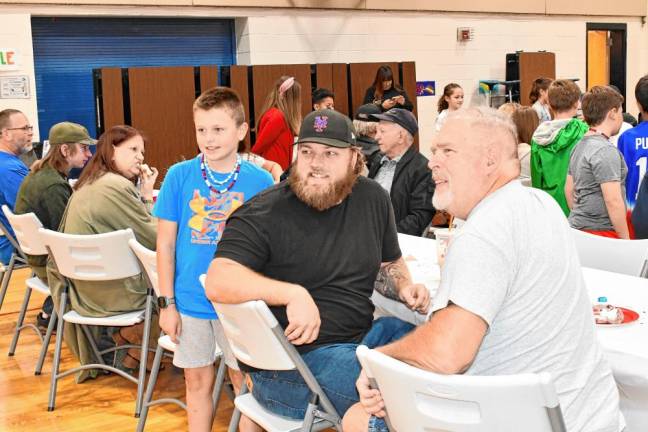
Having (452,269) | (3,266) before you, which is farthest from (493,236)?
Answer: (3,266)

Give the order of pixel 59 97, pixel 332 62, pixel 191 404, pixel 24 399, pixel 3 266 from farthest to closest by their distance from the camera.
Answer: pixel 332 62 → pixel 59 97 → pixel 3 266 → pixel 24 399 → pixel 191 404

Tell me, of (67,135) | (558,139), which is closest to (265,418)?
(67,135)

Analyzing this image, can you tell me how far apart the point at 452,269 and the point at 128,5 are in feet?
23.3

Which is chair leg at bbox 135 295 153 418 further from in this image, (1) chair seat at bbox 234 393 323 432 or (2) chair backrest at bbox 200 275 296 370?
(2) chair backrest at bbox 200 275 296 370

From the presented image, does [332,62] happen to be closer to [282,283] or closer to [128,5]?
[128,5]

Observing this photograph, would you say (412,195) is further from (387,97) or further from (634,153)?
(387,97)

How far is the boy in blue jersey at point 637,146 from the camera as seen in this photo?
4.16 metres

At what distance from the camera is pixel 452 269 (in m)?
1.77

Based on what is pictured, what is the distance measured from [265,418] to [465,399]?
0.94 metres

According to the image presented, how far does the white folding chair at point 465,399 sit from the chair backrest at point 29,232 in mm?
3040

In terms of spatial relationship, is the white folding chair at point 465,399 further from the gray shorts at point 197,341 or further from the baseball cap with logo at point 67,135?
the baseball cap with logo at point 67,135

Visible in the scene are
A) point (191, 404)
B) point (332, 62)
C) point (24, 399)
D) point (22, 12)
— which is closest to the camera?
point (191, 404)

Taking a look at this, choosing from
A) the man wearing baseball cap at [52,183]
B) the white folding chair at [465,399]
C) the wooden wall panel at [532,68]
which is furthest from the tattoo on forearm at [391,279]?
the wooden wall panel at [532,68]

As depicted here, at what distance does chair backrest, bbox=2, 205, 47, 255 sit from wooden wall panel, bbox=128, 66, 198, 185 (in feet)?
10.3
